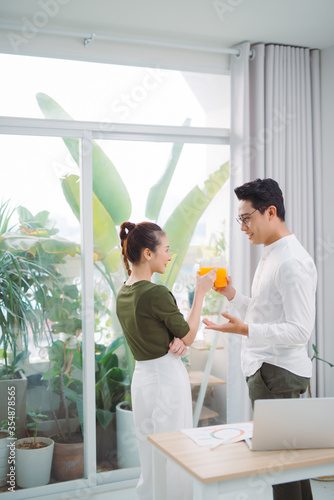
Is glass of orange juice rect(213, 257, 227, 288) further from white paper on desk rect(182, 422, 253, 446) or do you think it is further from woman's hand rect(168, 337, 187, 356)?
white paper on desk rect(182, 422, 253, 446)

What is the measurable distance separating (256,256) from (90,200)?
114 cm

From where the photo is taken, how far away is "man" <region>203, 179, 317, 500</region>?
6.97 feet

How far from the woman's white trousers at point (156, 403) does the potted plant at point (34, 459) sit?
3.32 ft

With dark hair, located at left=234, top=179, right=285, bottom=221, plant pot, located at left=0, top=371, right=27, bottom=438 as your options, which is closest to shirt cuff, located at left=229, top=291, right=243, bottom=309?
dark hair, located at left=234, top=179, right=285, bottom=221

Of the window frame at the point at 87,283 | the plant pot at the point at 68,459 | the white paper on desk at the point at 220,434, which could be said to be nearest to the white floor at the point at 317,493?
the window frame at the point at 87,283

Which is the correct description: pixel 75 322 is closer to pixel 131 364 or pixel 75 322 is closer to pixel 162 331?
pixel 131 364

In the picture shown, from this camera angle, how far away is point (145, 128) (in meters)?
3.38

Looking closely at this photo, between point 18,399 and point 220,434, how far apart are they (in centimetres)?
168

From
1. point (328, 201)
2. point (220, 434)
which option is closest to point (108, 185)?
point (328, 201)

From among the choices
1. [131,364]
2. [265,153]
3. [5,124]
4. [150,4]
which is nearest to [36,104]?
[5,124]

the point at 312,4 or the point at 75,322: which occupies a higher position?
the point at 312,4

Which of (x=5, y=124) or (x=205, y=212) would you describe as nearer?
(x=5, y=124)

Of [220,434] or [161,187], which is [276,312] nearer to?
[220,434]

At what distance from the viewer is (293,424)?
5.46ft
